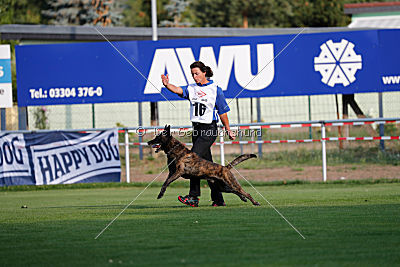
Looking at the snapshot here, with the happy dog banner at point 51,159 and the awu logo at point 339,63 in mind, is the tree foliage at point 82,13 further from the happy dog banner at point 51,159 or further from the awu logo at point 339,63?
the happy dog banner at point 51,159

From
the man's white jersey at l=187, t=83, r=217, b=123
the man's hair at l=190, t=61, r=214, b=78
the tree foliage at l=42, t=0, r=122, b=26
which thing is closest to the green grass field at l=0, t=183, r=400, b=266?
the man's white jersey at l=187, t=83, r=217, b=123

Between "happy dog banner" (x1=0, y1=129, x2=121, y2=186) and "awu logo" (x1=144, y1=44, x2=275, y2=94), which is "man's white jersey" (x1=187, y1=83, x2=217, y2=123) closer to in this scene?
"happy dog banner" (x1=0, y1=129, x2=121, y2=186)

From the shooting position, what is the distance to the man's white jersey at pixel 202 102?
1025 centimetres

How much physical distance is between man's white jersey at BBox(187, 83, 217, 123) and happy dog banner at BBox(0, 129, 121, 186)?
814cm

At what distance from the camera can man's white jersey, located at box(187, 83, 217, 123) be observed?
33.6ft

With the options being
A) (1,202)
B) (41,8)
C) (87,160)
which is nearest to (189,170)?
(1,202)

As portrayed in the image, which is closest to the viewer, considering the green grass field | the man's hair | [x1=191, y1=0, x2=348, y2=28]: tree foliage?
the green grass field

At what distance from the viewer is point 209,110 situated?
33.7 ft

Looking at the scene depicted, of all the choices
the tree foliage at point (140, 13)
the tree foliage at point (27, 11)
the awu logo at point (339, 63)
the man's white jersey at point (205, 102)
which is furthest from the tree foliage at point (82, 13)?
the man's white jersey at point (205, 102)

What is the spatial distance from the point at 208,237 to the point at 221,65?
549 inches

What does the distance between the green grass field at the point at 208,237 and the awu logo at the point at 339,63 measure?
10.5 m

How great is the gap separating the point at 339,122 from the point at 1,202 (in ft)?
28.8

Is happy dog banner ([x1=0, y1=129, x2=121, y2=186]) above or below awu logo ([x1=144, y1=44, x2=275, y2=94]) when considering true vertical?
below

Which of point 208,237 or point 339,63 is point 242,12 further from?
point 208,237
